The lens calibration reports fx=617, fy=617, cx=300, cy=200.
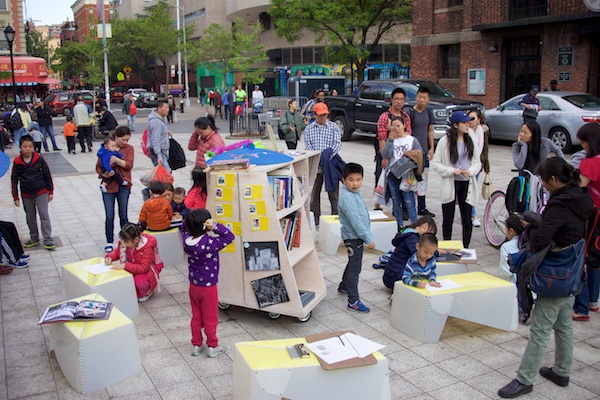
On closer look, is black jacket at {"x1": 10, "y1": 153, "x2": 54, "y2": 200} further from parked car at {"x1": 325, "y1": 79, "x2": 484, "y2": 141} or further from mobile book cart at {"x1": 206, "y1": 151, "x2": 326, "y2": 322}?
parked car at {"x1": 325, "y1": 79, "x2": 484, "y2": 141}

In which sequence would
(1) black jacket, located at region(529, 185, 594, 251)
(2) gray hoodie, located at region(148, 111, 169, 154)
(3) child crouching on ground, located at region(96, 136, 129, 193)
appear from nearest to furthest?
(1) black jacket, located at region(529, 185, 594, 251) → (3) child crouching on ground, located at region(96, 136, 129, 193) → (2) gray hoodie, located at region(148, 111, 169, 154)

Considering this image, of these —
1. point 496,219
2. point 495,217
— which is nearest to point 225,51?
point 495,217

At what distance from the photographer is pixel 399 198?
8.99 meters

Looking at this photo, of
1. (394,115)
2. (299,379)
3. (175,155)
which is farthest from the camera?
(175,155)

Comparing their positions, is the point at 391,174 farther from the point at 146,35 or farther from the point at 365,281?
the point at 146,35

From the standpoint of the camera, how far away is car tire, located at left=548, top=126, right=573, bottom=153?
54.4ft

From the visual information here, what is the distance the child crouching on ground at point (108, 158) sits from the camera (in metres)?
8.45

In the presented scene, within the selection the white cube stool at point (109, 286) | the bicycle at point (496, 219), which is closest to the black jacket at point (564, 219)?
the bicycle at point (496, 219)

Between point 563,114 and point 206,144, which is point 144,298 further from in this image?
point 563,114

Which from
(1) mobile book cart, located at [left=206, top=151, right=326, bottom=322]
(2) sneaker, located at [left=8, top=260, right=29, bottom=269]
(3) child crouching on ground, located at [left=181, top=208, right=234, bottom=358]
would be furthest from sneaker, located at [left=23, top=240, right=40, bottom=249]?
(3) child crouching on ground, located at [left=181, top=208, right=234, bottom=358]

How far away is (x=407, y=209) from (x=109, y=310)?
5.01 metres

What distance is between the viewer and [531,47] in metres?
23.2

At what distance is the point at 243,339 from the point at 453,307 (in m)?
1.99

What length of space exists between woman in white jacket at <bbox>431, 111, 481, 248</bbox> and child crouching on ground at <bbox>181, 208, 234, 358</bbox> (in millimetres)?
3871
